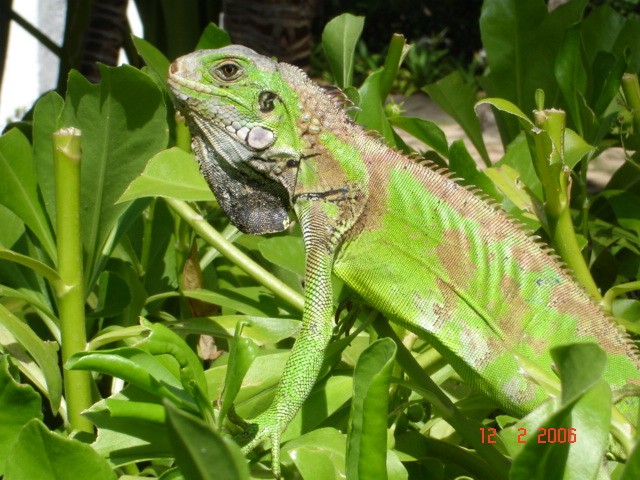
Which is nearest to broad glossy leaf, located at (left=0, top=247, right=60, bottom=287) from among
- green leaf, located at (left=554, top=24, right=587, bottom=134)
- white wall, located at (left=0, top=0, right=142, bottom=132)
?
green leaf, located at (left=554, top=24, right=587, bottom=134)

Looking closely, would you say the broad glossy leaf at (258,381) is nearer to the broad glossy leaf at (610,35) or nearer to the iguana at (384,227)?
the iguana at (384,227)

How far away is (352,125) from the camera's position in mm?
1821

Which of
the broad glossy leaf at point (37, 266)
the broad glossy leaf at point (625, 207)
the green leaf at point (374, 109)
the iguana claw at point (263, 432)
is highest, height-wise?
the green leaf at point (374, 109)

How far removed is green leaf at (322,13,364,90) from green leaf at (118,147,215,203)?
0.58 metres

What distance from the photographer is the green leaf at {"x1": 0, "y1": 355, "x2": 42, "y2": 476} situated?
1176mm

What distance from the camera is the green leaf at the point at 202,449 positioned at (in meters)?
0.73

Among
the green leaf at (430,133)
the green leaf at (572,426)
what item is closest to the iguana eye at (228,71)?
the green leaf at (430,133)

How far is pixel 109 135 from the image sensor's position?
1556 millimetres

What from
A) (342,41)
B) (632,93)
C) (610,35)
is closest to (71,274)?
(342,41)

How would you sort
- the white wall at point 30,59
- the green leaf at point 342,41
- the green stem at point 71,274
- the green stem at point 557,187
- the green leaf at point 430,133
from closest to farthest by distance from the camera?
the green stem at point 71,274 < the green stem at point 557,187 < the green leaf at point 430,133 < the green leaf at point 342,41 < the white wall at point 30,59

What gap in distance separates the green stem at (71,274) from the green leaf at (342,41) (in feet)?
3.01

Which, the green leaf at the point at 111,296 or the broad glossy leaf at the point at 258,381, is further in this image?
the green leaf at the point at 111,296

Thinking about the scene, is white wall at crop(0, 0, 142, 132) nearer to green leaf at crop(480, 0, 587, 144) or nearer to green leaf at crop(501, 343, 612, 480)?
green leaf at crop(480, 0, 587, 144)
